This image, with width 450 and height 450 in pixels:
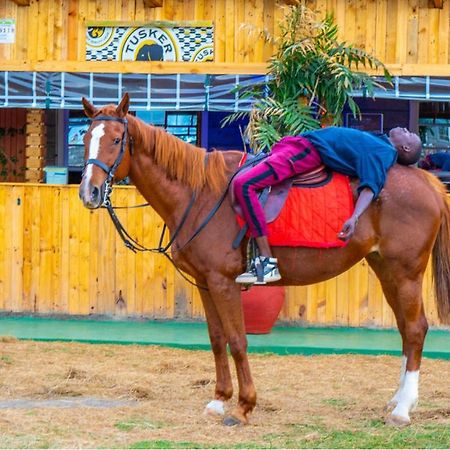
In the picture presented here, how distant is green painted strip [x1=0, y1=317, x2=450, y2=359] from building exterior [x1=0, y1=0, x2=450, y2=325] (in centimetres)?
16

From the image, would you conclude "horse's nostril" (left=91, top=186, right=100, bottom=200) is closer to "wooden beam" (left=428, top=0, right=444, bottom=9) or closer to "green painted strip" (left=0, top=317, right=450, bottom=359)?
"green painted strip" (left=0, top=317, right=450, bottom=359)

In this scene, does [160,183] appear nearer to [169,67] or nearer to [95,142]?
[95,142]

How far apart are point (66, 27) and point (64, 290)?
2836 mm

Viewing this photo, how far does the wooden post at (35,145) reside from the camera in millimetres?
11820

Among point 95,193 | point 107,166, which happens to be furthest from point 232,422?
point 107,166

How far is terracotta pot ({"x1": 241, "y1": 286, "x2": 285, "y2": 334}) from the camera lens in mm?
9969

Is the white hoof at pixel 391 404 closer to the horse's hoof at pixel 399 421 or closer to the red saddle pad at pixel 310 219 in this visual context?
the horse's hoof at pixel 399 421

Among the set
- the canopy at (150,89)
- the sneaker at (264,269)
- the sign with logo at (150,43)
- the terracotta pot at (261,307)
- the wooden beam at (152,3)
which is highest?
the wooden beam at (152,3)

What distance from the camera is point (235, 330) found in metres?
6.88

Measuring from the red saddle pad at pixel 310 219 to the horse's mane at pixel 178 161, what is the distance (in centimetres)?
48

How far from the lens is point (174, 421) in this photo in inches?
272

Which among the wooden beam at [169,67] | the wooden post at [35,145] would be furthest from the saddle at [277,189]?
the wooden post at [35,145]

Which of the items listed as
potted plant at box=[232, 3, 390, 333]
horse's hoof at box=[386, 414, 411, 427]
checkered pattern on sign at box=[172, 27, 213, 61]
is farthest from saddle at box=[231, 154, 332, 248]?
checkered pattern on sign at box=[172, 27, 213, 61]

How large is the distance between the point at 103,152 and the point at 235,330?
1.44m
